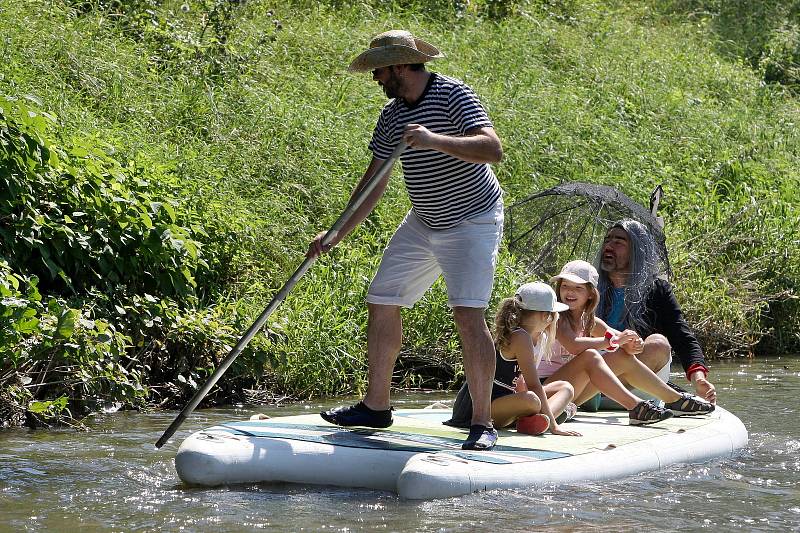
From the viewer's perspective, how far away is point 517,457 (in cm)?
577

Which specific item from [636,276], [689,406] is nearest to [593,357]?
[689,406]

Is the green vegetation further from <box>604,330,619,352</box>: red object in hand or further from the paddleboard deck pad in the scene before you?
<box>604,330,619,352</box>: red object in hand

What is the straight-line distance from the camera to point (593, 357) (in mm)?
6781

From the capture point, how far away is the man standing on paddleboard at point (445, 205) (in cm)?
590

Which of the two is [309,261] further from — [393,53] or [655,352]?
[655,352]

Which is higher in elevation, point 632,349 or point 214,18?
point 214,18

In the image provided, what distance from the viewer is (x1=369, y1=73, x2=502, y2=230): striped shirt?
5.88 meters

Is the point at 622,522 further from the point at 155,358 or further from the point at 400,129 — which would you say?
the point at 155,358

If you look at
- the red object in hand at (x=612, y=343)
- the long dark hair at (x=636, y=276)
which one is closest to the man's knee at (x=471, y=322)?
the red object in hand at (x=612, y=343)

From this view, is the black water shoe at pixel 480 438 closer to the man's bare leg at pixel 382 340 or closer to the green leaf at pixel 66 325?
the man's bare leg at pixel 382 340

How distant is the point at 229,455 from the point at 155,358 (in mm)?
2669

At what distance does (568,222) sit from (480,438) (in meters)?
3.36

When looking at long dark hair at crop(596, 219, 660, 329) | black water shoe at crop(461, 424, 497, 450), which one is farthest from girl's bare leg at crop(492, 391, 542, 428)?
long dark hair at crop(596, 219, 660, 329)

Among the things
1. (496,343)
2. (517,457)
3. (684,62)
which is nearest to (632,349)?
(496,343)
